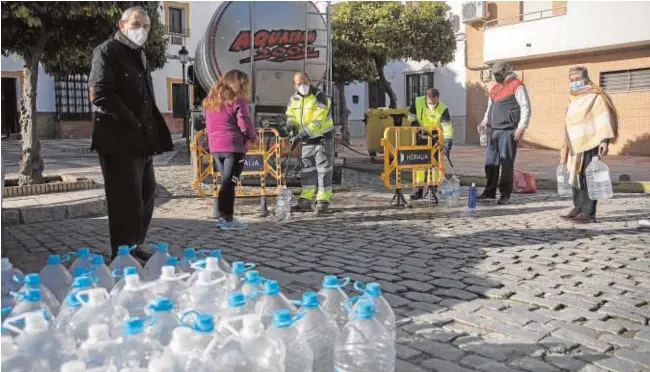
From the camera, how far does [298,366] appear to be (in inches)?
88.5

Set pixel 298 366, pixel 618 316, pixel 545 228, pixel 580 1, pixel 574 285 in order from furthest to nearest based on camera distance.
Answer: pixel 580 1
pixel 545 228
pixel 574 285
pixel 618 316
pixel 298 366

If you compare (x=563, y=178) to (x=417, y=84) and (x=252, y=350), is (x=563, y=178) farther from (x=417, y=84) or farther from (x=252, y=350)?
(x=417, y=84)

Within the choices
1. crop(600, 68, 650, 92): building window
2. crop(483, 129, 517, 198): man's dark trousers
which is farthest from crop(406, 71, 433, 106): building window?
crop(483, 129, 517, 198): man's dark trousers

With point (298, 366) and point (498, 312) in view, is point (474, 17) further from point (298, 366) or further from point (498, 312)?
point (298, 366)

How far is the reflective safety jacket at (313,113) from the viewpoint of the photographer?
7.50 metres

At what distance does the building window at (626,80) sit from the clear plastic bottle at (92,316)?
18740 mm

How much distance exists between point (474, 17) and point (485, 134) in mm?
15773

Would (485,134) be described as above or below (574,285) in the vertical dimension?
above

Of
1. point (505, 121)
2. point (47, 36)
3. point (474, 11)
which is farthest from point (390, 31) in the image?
point (47, 36)

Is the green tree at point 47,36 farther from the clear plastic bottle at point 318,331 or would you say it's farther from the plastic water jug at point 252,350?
the plastic water jug at point 252,350

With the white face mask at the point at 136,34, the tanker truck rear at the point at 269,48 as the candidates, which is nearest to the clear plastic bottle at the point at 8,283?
the white face mask at the point at 136,34

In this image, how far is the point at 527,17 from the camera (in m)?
21.4

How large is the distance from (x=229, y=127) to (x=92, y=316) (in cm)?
426

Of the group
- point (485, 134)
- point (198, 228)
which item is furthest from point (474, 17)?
point (198, 228)
